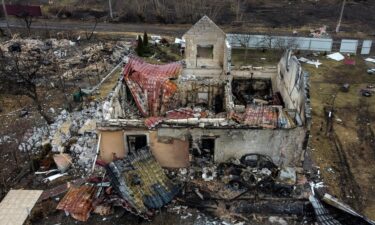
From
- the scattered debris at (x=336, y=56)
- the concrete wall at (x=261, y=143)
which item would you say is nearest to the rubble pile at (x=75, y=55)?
the concrete wall at (x=261, y=143)

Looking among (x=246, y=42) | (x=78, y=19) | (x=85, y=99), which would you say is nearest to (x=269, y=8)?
(x=246, y=42)

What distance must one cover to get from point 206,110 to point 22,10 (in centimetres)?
3267

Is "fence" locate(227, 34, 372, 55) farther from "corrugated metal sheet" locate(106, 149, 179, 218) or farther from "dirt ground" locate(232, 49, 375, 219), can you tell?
"corrugated metal sheet" locate(106, 149, 179, 218)

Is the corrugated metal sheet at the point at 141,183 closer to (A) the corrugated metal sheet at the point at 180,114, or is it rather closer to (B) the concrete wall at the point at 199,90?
(A) the corrugated metal sheet at the point at 180,114

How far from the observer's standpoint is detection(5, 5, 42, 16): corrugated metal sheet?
1752 inches

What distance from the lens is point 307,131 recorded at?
17.2m

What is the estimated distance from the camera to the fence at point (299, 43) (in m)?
34.8

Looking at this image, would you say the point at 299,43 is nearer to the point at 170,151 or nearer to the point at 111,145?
the point at 170,151

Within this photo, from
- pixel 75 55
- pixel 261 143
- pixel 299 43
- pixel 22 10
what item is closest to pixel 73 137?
pixel 261 143

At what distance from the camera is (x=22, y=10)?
44.5m

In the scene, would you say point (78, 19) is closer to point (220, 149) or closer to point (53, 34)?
point (53, 34)

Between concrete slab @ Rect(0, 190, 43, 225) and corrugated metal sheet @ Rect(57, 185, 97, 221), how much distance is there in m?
1.54

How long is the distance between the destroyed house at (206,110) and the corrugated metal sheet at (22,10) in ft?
91.1

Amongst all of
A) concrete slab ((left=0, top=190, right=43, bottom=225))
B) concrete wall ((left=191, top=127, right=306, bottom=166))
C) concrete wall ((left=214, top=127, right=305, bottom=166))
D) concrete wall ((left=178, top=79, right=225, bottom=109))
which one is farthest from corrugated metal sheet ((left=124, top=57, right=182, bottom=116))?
concrete slab ((left=0, top=190, right=43, bottom=225))
